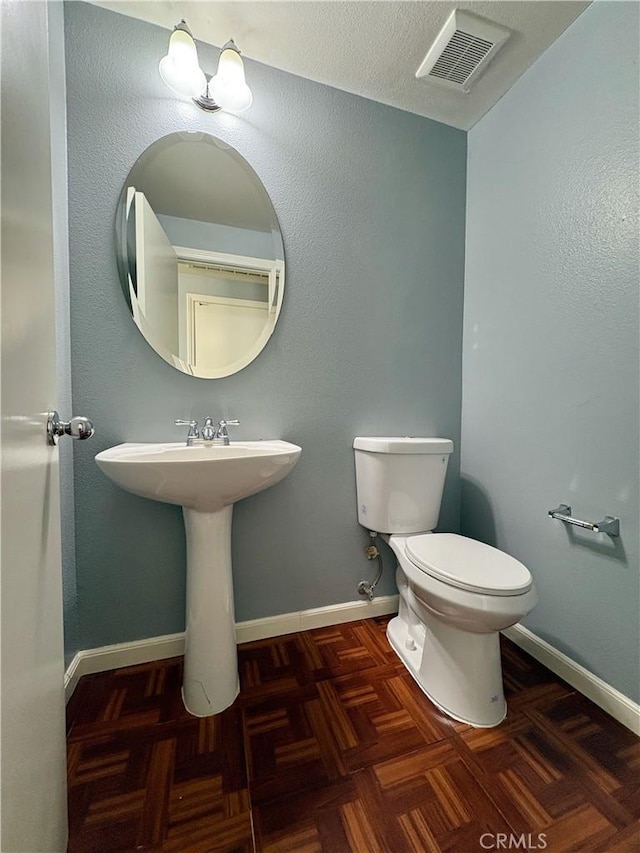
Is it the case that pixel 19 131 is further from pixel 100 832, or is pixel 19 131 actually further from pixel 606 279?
pixel 606 279

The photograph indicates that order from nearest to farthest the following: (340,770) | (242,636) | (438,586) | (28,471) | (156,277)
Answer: (28,471) < (340,770) < (438,586) < (156,277) < (242,636)

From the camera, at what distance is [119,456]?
94 centimetres

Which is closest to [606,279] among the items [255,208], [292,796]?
[255,208]

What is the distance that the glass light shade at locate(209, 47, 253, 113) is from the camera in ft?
3.70

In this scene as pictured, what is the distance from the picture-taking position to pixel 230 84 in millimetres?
1147

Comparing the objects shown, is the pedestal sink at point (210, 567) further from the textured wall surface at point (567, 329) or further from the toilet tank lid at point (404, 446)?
the textured wall surface at point (567, 329)

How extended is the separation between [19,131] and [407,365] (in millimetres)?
1330

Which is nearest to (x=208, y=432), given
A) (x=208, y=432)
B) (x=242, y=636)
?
(x=208, y=432)

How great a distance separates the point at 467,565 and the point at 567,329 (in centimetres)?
86

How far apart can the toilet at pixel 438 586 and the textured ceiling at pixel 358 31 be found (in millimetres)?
1400

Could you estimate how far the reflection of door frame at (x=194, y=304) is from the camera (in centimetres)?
123

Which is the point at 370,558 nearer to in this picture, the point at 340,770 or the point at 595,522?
the point at 340,770

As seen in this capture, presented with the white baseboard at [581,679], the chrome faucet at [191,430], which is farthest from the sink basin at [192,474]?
the white baseboard at [581,679]

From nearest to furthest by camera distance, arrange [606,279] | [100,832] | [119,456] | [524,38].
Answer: [100,832] → [119,456] → [606,279] → [524,38]
